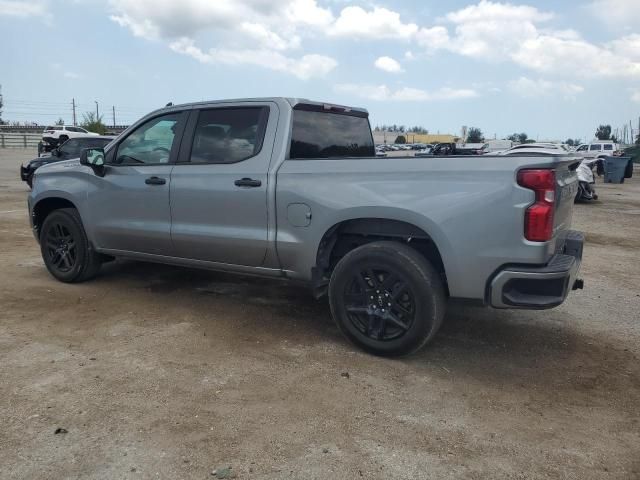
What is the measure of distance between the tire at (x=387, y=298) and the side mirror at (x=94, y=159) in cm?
274

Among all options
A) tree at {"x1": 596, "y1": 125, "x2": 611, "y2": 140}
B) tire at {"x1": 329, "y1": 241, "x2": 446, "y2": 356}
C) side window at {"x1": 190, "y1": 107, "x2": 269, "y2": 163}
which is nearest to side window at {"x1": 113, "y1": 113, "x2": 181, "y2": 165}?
side window at {"x1": 190, "y1": 107, "x2": 269, "y2": 163}

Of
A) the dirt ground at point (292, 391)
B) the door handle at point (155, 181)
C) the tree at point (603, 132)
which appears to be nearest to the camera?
the dirt ground at point (292, 391)

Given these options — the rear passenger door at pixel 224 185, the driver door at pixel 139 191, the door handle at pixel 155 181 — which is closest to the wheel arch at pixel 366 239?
the rear passenger door at pixel 224 185

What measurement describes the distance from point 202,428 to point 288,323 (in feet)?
5.91

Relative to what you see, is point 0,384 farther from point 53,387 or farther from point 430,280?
point 430,280

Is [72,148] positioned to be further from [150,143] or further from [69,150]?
[150,143]

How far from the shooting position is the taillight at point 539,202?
3.30 meters

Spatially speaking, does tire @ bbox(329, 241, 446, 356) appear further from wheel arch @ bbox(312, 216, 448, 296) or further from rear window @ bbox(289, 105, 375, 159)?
rear window @ bbox(289, 105, 375, 159)

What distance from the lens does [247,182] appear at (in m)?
4.37

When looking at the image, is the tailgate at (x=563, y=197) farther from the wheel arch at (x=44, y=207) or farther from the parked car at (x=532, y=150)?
the wheel arch at (x=44, y=207)

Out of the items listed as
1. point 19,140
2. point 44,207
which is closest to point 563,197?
point 44,207

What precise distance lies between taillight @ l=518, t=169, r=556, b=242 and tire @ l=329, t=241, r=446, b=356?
0.73m

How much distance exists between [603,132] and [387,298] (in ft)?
293

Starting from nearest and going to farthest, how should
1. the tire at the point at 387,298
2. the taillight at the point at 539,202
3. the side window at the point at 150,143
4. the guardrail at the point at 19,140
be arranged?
1. the taillight at the point at 539,202
2. the tire at the point at 387,298
3. the side window at the point at 150,143
4. the guardrail at the point at 19,140
